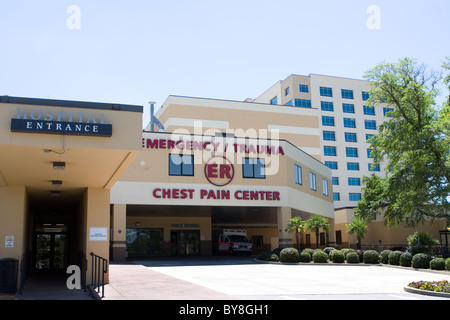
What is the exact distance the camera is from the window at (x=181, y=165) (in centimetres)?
3241

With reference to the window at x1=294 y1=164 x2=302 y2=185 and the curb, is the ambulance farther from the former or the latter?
the curb

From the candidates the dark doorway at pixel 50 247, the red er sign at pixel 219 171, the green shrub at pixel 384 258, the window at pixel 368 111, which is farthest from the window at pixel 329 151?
the dark doorway at pixel 50 247

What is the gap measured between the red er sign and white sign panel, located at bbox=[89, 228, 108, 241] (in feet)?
56.0

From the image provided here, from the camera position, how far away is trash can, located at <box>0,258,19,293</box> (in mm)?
13797

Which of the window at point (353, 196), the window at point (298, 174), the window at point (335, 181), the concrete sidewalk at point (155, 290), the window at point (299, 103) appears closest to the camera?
the concrete sidewalk at point (155, 290)

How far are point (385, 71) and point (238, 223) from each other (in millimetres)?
23161

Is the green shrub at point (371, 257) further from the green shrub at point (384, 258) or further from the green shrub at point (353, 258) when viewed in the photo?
the green shrub at point (353, 258)

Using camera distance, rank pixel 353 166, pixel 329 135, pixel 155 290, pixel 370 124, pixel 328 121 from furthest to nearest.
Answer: pixel 370 124 < pixel 353 166 < pixel 328 121 < pixel 329 135 < pixel 155 290

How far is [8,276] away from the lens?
45.4 ft

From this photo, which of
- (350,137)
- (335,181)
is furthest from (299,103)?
(335,181)

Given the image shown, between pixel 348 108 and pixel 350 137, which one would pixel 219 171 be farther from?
pixel 348 108

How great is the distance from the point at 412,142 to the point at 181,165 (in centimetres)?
1707

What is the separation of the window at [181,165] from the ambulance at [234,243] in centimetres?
1145

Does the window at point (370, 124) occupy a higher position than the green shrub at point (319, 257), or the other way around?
the window at point (370, 124)
